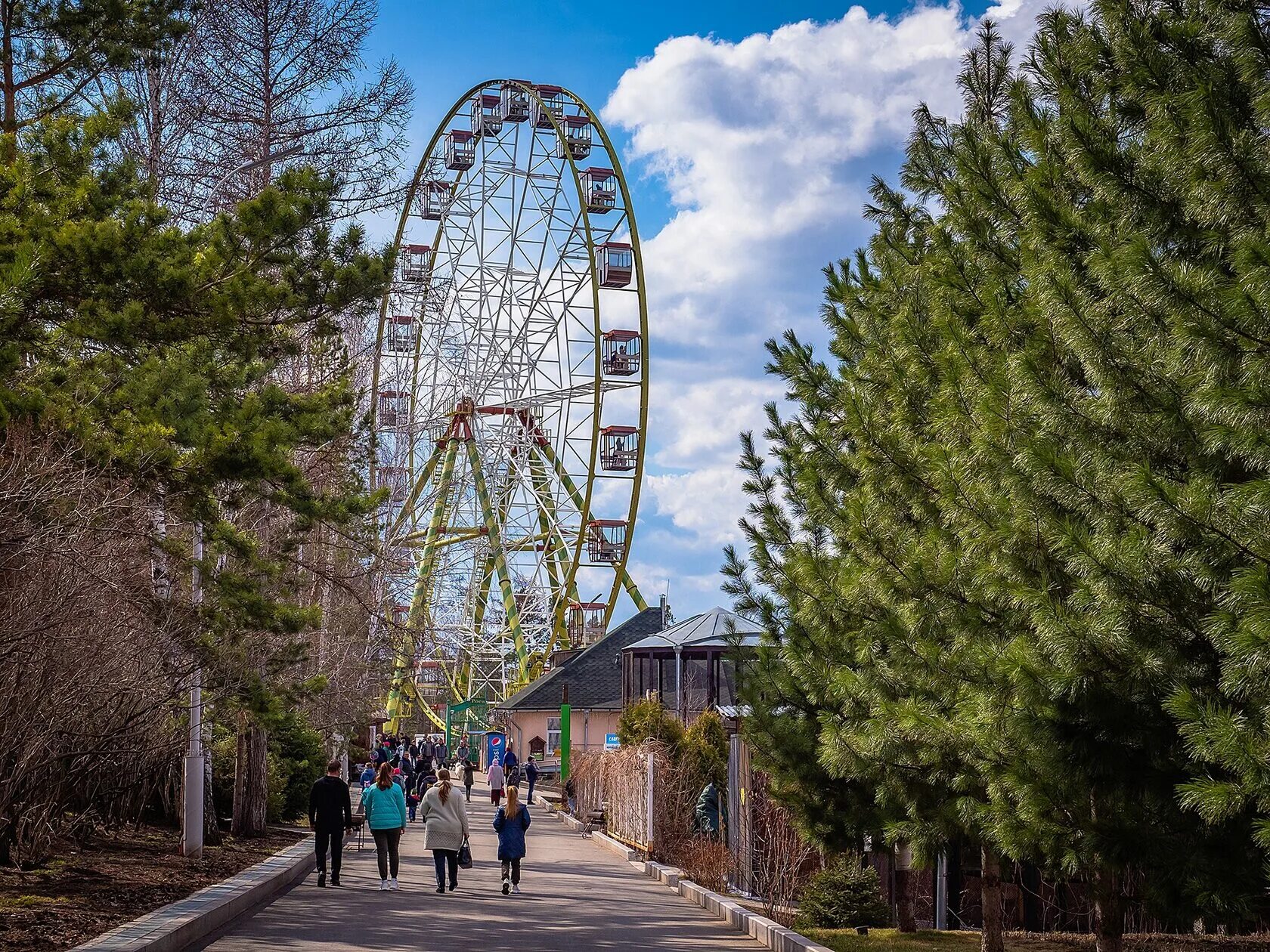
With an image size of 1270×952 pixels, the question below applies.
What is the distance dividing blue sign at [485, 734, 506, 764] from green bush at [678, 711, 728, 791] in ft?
53.7

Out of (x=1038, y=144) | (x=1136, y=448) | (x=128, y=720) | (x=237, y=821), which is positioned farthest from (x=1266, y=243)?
(x=237, y=821)

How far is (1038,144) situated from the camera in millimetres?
9367

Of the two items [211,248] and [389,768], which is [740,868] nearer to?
[389,768]

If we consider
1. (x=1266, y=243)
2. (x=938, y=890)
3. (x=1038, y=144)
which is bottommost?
(x=938, y=890)

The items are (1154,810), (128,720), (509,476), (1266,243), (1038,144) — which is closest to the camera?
(1266,243)

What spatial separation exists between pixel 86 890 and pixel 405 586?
35.5 m

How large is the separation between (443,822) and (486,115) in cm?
3385

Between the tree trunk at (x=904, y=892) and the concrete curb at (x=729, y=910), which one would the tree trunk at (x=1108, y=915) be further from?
the tree trunk at (x=904, y=892)

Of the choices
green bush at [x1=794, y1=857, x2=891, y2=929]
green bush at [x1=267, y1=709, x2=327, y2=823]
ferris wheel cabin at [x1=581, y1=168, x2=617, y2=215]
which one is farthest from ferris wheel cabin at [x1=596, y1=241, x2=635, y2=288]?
green bush at [x1=794, y1=857, x2=891, y2=929]

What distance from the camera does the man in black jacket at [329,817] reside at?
63.1 ft

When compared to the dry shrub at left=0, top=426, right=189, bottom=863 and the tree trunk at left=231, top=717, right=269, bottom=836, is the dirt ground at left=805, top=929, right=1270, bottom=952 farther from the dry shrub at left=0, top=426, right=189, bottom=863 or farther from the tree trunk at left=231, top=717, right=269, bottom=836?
the tree trunk at left=231, top=717, right=269, bottom=836

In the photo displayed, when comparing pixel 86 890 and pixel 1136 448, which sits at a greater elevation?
pixel 1136 448

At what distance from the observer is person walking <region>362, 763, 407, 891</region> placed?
19.0m

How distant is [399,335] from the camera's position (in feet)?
157
